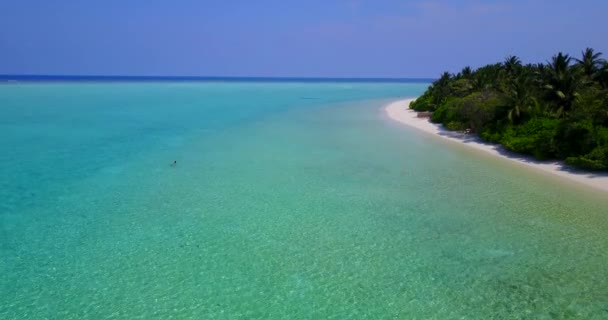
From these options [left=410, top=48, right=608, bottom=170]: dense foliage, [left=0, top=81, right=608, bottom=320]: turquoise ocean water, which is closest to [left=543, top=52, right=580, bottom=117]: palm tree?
[left=410, top=48, right=608, bottom=170]: dense foliage

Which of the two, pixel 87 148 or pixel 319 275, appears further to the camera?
pixel 87 148

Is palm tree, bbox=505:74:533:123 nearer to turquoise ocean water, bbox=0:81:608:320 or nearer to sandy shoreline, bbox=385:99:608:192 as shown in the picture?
sandy shoreline, bbox=385:99:608:192

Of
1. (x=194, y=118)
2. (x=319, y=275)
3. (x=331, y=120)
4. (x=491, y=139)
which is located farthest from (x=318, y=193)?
(x=194, y=118)

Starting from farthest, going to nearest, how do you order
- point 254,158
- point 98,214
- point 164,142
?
1. point 164,142
2. point 254,158
3. point 98,214

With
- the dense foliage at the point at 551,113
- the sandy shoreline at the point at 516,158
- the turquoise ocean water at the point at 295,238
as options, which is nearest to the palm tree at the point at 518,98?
the dense foliage at the point at 551,113

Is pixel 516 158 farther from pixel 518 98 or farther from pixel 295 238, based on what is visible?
pixel 295 238

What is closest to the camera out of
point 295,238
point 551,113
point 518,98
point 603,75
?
point 295,238

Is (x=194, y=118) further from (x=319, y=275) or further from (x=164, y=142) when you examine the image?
(x=319, y=275)

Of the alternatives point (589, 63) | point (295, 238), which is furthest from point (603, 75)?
point (295, 238)
